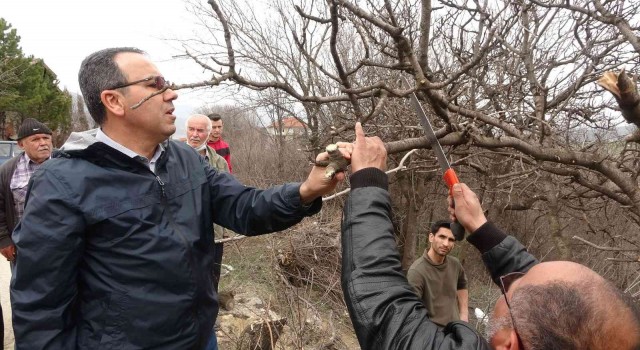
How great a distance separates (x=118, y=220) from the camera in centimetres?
149

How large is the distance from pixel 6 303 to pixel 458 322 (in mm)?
5204

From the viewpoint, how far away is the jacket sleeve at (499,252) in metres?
1.54

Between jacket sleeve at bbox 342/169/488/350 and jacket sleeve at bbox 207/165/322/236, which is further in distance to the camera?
jacket sleeve at bbox 207/165/322/236

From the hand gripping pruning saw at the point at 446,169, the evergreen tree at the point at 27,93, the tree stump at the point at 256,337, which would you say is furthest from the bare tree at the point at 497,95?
the evergreen tree at the point at 27,93

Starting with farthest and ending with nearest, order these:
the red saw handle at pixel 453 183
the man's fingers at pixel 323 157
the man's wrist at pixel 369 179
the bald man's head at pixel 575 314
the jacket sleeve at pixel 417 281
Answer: the jacket sleeve at pixel 417 281
the red saw handle at pixel 453 183
the man's fingers at pixel 323 157
the man's wrist at pixel 369 179
the bald man's head at pixel 575 314

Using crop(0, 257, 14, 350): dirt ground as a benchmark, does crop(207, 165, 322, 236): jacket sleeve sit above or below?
above

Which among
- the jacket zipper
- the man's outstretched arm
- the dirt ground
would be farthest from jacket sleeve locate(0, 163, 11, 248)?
the man's outstretched arm

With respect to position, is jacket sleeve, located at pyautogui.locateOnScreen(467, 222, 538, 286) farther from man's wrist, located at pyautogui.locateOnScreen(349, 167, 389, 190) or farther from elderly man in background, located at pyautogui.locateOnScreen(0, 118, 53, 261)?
elderly man in background, located at pyautogui.locateOnScreen(0, 118, 53, 261)

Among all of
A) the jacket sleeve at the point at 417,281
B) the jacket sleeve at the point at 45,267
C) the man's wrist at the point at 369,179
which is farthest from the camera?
the jacket sleeve at the point at 417,281

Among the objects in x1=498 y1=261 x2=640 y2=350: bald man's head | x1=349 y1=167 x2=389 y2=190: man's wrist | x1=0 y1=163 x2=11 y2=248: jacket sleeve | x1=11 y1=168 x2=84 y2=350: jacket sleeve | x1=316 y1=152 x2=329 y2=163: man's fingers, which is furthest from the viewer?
x1=0 y1=163 x2=11 y2=248: jacket sleeve

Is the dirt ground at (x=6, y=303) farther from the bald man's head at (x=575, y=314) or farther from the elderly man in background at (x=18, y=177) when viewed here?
the bald man's head at (x=575, y=314)

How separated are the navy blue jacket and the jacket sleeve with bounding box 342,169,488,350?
555 millimetres

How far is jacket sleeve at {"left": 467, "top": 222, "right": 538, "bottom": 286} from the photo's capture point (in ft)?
5.07

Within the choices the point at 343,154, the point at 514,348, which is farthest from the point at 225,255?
the point at 514,348
